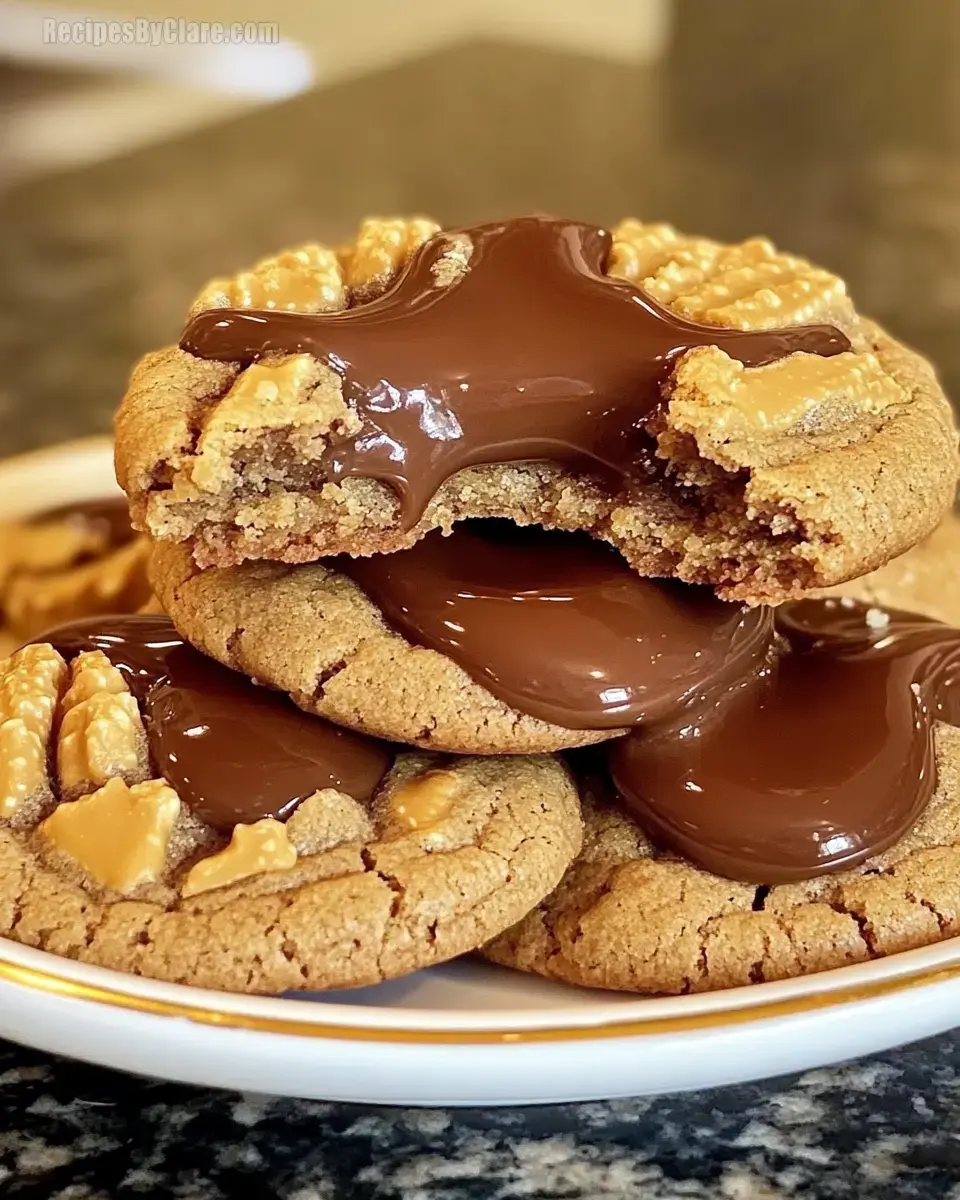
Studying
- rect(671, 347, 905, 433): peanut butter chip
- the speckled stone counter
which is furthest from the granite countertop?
rect(671, 347, 905, 433): peanut butter chip

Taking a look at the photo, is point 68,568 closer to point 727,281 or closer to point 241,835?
→ point 241,835

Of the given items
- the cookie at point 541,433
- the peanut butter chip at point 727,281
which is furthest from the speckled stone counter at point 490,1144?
the peanut butter chip at point 727,281

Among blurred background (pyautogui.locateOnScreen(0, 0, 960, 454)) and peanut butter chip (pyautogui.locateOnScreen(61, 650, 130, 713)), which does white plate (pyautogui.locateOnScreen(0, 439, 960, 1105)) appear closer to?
peanut butter chip (pyautogui.locateOnScreen(61, 650, 130, 713))

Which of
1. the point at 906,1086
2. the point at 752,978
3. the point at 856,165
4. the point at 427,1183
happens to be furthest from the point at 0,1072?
the point at 856,165

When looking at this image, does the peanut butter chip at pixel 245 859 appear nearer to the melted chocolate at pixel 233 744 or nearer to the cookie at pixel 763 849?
the melted chocolate at pixel 233 744

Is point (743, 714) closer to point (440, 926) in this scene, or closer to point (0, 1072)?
point (440, 926)

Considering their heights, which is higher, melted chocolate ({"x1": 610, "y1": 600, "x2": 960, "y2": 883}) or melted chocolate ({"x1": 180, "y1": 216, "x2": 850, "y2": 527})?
melted chocolate ({"x1": 180, "y1": 216, "x2": 850, "y2": 527})
